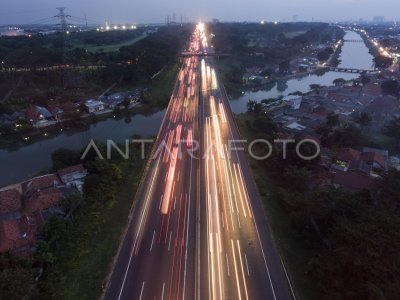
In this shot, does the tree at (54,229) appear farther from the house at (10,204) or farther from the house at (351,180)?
the house at (351,180)

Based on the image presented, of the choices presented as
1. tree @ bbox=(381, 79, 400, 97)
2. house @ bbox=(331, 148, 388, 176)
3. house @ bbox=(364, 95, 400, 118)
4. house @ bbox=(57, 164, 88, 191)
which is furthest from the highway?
tree @ bbox=(381, 79, 400, 97)

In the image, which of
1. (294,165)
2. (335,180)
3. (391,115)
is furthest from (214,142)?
(391,115)

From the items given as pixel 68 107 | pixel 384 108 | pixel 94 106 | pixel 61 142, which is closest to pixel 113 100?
pixel 94 106

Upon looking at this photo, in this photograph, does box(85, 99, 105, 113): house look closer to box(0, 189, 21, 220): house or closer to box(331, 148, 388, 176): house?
box(0, 189, 21, 220): house

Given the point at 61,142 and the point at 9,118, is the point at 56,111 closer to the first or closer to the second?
the point at 9,118

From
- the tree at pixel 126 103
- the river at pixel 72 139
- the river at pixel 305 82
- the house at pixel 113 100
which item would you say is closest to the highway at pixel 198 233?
the river at pixel 72 139

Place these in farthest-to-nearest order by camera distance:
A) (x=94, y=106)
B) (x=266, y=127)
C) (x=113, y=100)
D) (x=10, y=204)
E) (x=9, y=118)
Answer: (x=113, y=100) < (x=94, y=106) < (x=9, y=118) < (x=266, y=127) < (x=10, y=204)
